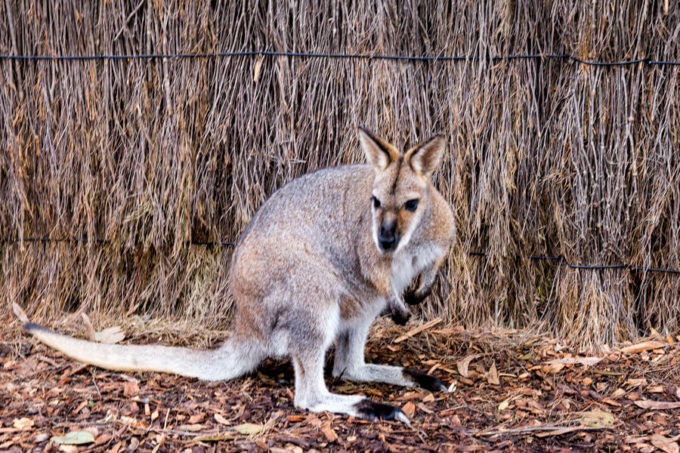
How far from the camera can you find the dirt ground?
289cm

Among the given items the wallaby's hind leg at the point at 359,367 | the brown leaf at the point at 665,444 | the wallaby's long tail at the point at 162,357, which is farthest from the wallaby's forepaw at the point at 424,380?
the brown leaf at the point at 665,444

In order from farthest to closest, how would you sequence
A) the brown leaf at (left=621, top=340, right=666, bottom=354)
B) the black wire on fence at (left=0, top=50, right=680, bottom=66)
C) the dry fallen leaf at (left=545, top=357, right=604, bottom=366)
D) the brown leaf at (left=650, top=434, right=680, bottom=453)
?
the black wire on fence at (left=0, top=50, right=680, bottom=66), the brown leaf at (left=621, top=340, right=666, bottom=354), the dry fallen leaf at (left=545, top=357, right=604, bottom=366), the brown leaf at (left=650, top=434, right=680, bottom=453)

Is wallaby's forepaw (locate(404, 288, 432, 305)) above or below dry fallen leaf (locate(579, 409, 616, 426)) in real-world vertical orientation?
above

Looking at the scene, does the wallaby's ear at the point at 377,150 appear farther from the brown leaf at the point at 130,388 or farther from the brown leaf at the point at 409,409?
the brown leaf at the point at 130,388

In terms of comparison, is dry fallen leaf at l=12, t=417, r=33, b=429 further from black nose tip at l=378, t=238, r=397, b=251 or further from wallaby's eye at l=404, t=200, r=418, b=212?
wallaby's eye at l=404, t=200, r=418, b=212

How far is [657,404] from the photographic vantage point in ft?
10.6

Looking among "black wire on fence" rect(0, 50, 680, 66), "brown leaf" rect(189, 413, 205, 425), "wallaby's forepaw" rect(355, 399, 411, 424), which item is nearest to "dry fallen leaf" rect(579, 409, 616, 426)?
"wallaby's forepaw" rect(355, 399, 411, 424)

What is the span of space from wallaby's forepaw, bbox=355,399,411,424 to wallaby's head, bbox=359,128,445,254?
0.70 meters

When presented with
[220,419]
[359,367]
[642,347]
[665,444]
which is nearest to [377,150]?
[359,367]

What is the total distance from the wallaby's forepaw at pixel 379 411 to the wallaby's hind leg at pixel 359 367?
470 millimetres

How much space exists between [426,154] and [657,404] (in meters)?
1.61

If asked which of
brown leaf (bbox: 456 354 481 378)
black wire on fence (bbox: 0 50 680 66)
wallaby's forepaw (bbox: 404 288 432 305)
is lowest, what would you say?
brown leaf (bbox: 456 354 481 378)

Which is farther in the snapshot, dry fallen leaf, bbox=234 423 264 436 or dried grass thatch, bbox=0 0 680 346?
dried grass thatch, bbox=0 0 680 346

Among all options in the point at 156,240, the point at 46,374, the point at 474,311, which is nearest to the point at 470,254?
the point at 474,311
